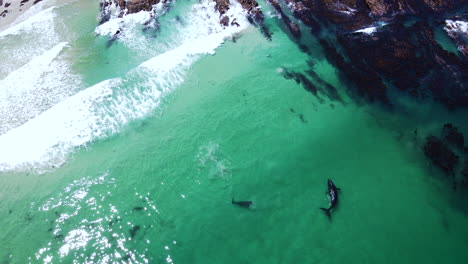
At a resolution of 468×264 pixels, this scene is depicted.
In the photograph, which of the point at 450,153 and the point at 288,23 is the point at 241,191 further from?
the point at 288,23

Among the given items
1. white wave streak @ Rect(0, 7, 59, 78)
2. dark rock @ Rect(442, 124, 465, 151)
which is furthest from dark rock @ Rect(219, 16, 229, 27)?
dark rock @ Rect(442, 124, 465, 151)

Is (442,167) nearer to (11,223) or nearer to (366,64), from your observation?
(366,64)

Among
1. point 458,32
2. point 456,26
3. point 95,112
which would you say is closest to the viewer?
point 95,112

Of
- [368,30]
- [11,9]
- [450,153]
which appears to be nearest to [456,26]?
[368,30]

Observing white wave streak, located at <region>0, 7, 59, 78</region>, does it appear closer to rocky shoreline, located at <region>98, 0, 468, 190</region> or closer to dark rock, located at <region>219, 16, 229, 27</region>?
rocky shoreline, located at <region>98, 0, 468, 190</region>

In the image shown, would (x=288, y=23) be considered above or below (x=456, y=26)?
above

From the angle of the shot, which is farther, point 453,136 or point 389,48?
point 389,48

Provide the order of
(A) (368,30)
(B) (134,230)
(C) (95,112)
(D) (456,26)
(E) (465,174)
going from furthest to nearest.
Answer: (A) (368,30), (D) (456,26), (C) (95,112), (E) (465,174), (B) (134,230)
